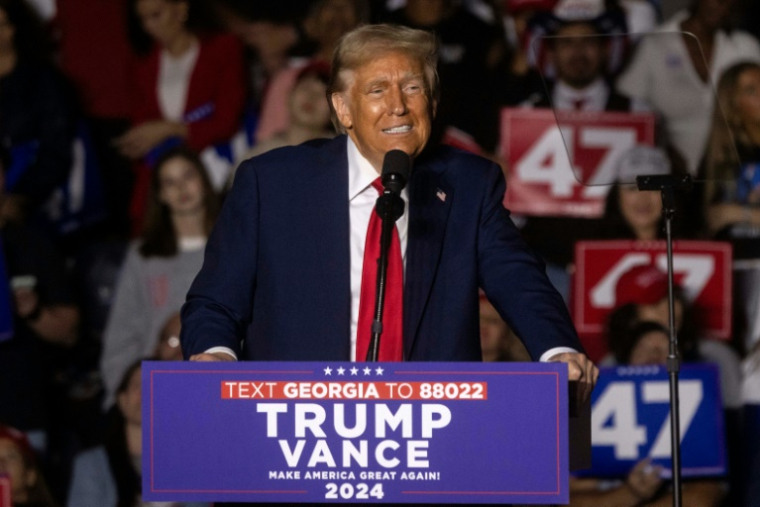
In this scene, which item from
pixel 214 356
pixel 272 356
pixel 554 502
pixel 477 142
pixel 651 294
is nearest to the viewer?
pixel 554 502

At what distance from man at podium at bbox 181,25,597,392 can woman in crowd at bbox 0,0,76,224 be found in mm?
3137

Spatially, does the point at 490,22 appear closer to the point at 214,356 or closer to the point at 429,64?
the point at 429,64

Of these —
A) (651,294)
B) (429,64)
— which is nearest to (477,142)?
(651,294)

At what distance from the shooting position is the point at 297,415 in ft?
7.02

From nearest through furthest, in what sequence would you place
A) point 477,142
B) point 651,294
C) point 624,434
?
point 624,434 → point 651,294 → point 477,142

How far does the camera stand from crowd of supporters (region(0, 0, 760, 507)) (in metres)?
5.02

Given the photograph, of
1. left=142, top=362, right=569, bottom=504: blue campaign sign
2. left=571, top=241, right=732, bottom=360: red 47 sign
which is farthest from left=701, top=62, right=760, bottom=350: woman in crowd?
left=142, top=362, right=569, bottom=504: blue campaign sign

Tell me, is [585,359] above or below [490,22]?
below

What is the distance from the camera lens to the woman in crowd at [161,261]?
17.3ft

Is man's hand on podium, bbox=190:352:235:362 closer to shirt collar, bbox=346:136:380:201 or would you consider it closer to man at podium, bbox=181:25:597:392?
man at podium, bbox=181:25:597:392

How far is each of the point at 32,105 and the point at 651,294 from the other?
282 cm

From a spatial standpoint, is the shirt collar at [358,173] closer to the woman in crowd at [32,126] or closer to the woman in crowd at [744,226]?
the woman in crowd at [744,226]

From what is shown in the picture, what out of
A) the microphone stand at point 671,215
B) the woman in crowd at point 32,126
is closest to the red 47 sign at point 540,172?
the woman in crowd at point 32,126

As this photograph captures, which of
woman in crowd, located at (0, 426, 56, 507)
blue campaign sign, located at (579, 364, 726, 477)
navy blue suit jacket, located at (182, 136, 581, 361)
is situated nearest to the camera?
navy blue suit jacket, located at (182, 136, 581, 361)
